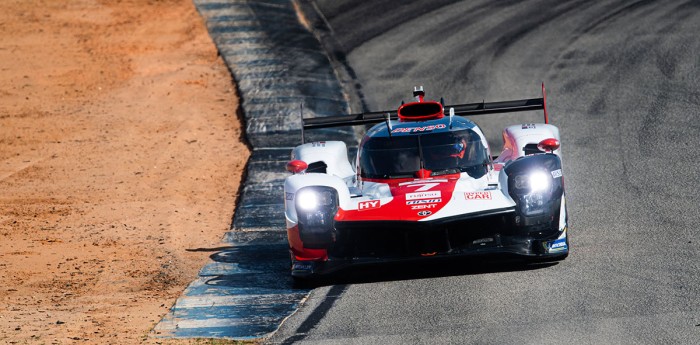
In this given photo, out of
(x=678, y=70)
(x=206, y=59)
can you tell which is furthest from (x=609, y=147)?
(x=206, y=59)

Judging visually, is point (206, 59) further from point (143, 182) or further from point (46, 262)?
point (46, 262)

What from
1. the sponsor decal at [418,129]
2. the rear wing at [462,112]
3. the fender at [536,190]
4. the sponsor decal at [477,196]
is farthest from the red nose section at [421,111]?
the sponsor decal at [477,196]

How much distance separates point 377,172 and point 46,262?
4122 mm

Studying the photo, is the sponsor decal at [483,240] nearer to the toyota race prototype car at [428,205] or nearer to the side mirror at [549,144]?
the toyota race prototype car at [428,205]

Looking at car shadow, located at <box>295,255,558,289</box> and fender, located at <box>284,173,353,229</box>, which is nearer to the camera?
car shadow, located at <box>295,255,558,289</box>

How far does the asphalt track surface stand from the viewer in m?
9.52

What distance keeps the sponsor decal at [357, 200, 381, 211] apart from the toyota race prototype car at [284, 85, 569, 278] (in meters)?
0.01

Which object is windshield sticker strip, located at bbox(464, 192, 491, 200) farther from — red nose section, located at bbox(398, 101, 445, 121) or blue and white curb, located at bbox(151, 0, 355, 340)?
red nose section, located at bbox(398, 101, 445, 121)

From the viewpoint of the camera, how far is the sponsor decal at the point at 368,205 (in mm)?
11750

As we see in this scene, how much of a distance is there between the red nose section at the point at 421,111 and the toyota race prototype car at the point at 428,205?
2.11 feet

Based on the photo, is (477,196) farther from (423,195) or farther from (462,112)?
(462,112)

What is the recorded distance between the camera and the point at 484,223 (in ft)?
37.5

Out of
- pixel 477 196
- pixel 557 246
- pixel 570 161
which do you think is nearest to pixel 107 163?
pixel 570 161

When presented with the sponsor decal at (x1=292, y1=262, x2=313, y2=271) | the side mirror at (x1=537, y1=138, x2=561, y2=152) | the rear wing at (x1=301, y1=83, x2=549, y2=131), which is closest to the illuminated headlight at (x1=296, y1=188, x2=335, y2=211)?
the sponsor decal at (x1=292, y1=262, x2=313, y2=271)
